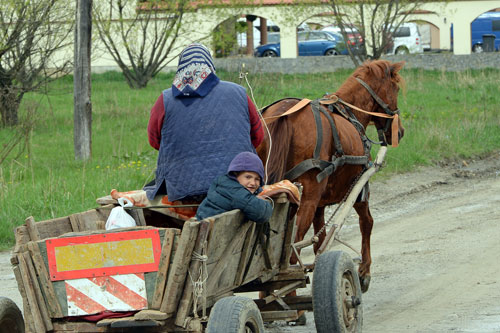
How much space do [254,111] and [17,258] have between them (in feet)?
6.32

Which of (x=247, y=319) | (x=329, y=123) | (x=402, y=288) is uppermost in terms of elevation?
(x=329, y=123)

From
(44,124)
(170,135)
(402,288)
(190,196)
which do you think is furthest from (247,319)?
(44,124)

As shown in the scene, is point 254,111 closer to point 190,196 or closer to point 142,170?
point 190,196

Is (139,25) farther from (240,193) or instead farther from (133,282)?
(133,282)

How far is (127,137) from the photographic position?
16.2 m

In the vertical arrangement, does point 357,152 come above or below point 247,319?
above

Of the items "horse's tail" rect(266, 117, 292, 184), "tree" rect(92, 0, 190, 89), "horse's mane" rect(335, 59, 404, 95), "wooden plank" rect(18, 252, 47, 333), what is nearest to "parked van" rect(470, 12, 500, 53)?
"tree" rect(92, 0, 190, 89)

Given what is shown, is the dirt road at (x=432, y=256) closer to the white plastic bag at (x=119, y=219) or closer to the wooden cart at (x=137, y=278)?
the white plastic bag at (x=119, y=219)

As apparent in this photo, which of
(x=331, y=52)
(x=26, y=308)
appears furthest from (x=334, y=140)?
(x=331, y=52)

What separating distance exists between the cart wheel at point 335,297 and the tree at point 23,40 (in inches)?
422

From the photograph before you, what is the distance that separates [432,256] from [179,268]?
16.5 feet

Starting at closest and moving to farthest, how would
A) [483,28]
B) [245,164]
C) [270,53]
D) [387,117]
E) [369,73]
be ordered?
[245,164], [369,73], [387,117], [270,53], [483,28]

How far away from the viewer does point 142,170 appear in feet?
40.4

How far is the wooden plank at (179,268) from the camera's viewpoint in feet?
14.4
